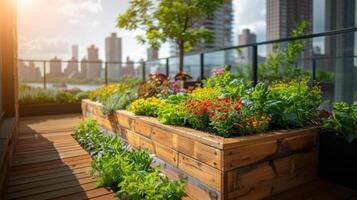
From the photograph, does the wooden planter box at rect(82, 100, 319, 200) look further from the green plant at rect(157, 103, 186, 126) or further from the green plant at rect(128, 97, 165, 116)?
the green plant at rect(128, 97, 165, 116)

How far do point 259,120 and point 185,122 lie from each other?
2.14 feet

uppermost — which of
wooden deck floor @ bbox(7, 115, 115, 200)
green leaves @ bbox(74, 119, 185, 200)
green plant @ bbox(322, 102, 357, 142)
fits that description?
green plant @ bbox(322, 102, 357, 142)

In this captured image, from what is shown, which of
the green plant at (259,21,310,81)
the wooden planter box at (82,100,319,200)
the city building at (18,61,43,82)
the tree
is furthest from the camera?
the city building at (18,61,43,82)

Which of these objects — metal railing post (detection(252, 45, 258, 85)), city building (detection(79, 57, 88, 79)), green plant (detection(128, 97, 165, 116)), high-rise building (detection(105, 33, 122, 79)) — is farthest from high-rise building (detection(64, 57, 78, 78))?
metal railing post (detection(252, 45, 258, 85))

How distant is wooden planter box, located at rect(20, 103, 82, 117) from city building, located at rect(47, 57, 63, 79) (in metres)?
1.57

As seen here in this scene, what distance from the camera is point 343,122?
2201 millimetres

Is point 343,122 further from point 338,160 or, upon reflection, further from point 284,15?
point 284,15

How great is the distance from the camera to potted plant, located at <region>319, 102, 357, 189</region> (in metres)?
2.13

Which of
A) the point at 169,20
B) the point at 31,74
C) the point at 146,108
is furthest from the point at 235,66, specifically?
the point at 31,74

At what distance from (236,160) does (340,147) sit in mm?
1026

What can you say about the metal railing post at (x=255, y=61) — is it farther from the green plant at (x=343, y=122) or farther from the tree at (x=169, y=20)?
the tree at (x=169, y=20)

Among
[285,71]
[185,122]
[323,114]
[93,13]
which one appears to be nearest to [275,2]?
[285,71]

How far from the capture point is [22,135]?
4195mm

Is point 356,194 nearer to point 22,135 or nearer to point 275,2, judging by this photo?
point 22,135
